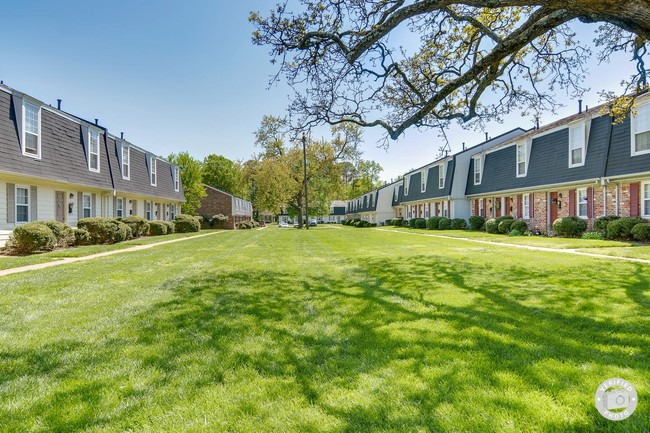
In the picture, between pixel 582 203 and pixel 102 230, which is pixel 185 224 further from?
pixel 582 203

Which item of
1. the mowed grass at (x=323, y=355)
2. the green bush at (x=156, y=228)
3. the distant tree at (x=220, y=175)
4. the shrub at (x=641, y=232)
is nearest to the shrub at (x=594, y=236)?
the shrub at (x=641, y=232)

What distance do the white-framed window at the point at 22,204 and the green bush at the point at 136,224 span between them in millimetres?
5738

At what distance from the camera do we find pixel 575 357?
287 cm

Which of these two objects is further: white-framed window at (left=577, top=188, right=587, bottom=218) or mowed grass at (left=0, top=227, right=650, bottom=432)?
white-framed window at (left=577, top=188, right=587, bottom=218)

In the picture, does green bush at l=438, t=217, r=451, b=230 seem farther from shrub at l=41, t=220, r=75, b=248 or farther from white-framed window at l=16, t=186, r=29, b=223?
white-framed window at l=16, t=186, r=29, b=223

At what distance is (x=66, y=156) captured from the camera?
1446 centimetres

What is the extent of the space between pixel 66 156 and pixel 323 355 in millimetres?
16551

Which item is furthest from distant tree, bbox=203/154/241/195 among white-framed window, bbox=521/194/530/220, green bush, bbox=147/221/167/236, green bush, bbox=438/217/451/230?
white-framed window, bbox=521/194/530/220

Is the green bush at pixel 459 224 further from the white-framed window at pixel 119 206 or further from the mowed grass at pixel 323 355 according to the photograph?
the white-framed window at pixel 119 206

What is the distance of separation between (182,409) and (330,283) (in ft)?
13.7

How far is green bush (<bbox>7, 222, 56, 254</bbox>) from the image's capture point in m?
10.8

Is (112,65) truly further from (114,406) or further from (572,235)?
(572,235)

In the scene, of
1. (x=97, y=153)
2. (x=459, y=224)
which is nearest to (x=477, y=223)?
(x=459, y=224)

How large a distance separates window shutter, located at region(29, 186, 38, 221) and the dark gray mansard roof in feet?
3.11
